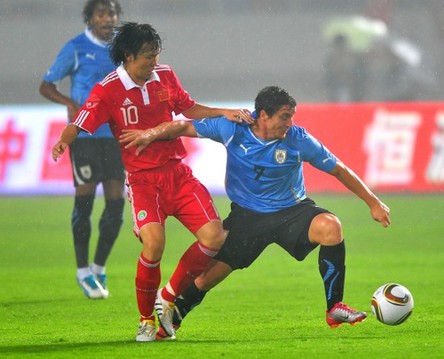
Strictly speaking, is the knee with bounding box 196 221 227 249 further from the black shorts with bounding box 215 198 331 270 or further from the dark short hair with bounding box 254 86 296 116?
the dark short hair with bounding box 254 86 296 116

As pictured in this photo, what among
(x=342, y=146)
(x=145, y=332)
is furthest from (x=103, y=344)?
(x=342, y=146)

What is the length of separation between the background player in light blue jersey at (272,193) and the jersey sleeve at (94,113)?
0.22 metres

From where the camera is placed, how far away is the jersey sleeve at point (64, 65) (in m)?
10.3

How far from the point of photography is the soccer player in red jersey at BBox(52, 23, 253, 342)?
7.87 m

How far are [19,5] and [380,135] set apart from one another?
317 inches

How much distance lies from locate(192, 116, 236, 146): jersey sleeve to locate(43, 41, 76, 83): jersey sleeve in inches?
101

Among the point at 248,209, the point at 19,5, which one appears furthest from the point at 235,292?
the point at 19,5

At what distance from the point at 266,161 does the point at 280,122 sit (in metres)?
0.29

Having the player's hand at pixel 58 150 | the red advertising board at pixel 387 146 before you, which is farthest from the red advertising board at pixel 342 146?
the player's hand at pixel 58 150

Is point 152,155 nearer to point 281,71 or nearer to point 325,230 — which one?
point 325,230

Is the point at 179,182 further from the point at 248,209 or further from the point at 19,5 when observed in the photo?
the point at 19,5

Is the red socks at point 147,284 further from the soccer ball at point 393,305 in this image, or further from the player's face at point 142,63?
the soccer ball at point 393,305

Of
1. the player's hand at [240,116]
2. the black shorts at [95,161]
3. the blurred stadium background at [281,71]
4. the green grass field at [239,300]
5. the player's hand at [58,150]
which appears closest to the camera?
the green grass field at [239,300]

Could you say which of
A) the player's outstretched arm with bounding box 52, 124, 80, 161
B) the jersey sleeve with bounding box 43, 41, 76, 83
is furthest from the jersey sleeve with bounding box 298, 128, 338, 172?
the jersey sleeve with bounding box 43, 41, 76, 83
